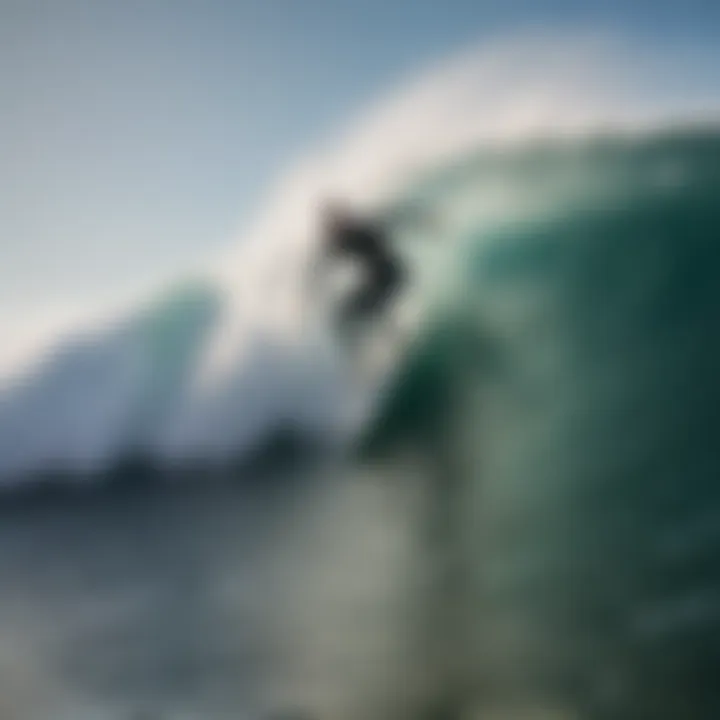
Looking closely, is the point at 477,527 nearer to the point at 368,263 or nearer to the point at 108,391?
the point at 368,263

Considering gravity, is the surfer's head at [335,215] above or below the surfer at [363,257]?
above

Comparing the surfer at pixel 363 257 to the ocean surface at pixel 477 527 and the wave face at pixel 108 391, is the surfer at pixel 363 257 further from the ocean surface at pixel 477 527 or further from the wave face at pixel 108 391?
the wave face at pixel 108 391

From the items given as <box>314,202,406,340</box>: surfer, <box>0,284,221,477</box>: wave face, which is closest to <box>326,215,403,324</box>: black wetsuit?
<box>314,202,406,340</box>: surfer

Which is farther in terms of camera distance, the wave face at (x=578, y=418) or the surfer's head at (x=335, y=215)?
the surfer's head at (x=335, y=215)

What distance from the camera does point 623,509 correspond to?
3.37 feet

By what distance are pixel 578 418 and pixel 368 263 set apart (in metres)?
0.29

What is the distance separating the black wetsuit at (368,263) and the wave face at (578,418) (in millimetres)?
53

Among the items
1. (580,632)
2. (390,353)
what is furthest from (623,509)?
(390,353)

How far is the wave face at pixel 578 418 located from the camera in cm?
100

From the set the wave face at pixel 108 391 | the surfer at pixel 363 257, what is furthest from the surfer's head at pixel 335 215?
the wave face at pixel 108 391

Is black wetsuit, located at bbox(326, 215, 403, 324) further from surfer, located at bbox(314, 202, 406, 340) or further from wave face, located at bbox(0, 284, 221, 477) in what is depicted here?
wave face, located at bbox(0, 284, 221, 477)

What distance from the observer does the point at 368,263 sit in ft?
3.58

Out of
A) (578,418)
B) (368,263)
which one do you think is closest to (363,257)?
(368,263)

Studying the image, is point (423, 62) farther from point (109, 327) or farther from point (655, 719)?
point (655, 719)
